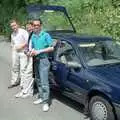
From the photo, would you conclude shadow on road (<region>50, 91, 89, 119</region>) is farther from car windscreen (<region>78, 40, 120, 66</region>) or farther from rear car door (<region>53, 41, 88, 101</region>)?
car windscreen (<region>78, 40, 120, 66</region>)

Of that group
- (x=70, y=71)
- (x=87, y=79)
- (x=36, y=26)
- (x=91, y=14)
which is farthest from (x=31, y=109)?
(x=91, y=14)

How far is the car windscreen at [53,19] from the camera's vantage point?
10.6m

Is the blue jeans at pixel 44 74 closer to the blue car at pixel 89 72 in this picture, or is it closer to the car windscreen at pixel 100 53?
the blue car at pixel 89 72

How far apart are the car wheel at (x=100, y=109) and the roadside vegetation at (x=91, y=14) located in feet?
16.6

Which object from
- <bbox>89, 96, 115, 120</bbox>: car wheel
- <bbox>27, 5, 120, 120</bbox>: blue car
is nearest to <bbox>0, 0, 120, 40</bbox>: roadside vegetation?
<bbox>27, 5, 120, 120</bbox>: blue car

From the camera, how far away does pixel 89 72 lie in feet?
24.0

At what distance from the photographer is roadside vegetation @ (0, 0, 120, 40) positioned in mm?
13602

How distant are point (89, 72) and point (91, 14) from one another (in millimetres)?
8470

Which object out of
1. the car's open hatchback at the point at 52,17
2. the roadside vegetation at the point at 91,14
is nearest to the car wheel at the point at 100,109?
the car's open hatchback at the point at 52,17

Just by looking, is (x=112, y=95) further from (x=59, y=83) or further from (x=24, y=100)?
(x=24, y=100)

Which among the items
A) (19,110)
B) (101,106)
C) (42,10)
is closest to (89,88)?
(101,106)

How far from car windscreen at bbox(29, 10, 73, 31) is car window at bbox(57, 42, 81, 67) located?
7.04 ft

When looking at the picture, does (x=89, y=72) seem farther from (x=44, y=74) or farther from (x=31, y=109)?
(x=31, y=109)

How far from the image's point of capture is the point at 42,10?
424 inches
